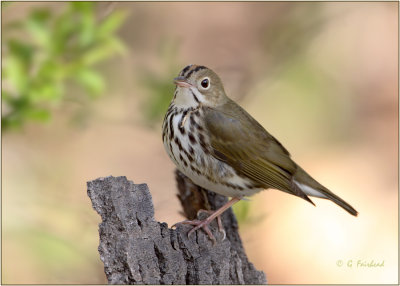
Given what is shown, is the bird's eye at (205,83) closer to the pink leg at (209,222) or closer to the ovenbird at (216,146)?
the ovenbird at (216,146)

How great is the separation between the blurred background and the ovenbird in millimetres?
541

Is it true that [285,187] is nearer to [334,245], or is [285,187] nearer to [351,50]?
[334,245]

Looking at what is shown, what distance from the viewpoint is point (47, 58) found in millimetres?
3568

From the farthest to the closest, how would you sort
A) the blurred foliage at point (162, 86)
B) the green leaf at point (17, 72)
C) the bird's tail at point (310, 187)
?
the blurred foliage at point (162, 86), the bird's tail at point (310, 187), the green leaf at point (17, 72)

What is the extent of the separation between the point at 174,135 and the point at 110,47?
2.44ft

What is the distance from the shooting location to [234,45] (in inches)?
256

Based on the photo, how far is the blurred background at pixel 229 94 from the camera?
12.5 feet

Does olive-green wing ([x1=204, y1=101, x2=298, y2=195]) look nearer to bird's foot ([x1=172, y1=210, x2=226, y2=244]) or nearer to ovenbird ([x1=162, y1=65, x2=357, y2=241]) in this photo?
ovenbird ([x1=162, y1=65, x2=357, y2=241])

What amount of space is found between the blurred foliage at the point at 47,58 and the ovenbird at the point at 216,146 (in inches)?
22.6

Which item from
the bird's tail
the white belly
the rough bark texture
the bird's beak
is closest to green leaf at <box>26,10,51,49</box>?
the bird's beak

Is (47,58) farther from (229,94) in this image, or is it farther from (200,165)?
(229,94)

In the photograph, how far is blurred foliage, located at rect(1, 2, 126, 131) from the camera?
3.48 meters

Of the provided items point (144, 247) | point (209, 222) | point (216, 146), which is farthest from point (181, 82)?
point (144, 247)

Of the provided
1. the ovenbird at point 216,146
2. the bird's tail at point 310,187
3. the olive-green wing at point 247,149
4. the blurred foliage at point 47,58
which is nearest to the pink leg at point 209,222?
the ovenbird at point 216,146
